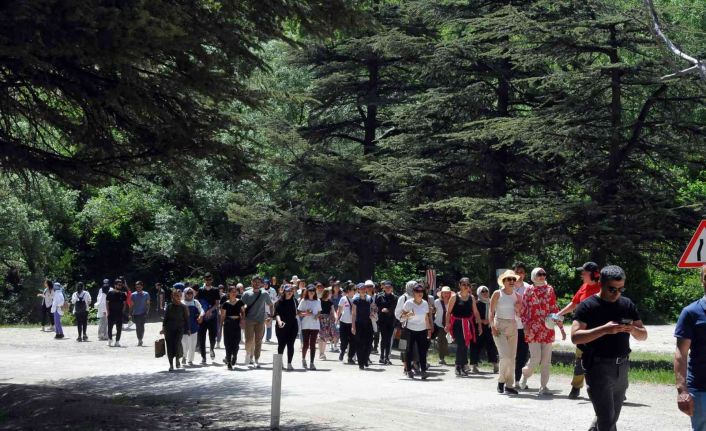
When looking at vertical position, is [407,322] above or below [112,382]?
above

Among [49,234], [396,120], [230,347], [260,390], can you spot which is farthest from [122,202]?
[260,390]

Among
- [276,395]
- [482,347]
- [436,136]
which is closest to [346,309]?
[482,347]

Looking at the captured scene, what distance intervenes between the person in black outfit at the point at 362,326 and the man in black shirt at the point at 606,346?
1190 centimetres

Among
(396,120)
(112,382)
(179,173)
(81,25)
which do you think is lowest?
(112,382)

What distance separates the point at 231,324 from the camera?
768 inches

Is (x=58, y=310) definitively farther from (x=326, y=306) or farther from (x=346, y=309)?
(x=346, y=309)

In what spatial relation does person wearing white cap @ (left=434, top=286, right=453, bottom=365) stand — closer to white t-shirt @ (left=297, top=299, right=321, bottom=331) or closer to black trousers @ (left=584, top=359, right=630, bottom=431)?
white t-shirt @ (left=297, top=299, right=321, bottom=331)

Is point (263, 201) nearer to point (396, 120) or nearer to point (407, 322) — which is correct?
point (396, 120)

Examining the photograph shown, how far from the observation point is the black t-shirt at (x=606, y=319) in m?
8.20

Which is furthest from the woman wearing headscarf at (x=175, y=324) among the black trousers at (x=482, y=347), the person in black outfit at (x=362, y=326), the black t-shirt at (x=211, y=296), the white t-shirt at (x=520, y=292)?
the white t-shirt at (x=520, y=292)

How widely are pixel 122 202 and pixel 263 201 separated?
684 inches

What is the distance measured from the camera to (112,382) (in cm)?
1778

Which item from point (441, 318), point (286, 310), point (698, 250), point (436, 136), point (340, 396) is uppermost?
point (436, 136)

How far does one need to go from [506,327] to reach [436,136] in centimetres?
1211
